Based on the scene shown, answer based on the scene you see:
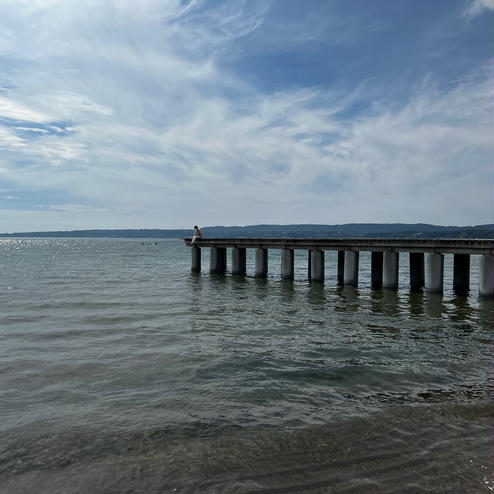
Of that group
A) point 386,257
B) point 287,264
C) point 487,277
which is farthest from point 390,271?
point 287,264

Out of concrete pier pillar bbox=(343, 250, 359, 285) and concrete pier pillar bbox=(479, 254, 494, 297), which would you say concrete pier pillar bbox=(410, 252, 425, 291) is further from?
concrete pier pillar bbox=(479, 254, 494, 297)

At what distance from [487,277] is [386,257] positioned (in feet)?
17.0

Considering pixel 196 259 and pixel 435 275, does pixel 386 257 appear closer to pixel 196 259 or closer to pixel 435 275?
pixel 435 275

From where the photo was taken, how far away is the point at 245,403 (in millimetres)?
7605

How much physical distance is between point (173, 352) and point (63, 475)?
5731mm

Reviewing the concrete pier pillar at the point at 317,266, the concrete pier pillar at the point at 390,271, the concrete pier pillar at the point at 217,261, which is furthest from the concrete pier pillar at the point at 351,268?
the concrete pier pillar at the point at 217,261

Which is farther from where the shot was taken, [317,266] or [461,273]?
[317,266]

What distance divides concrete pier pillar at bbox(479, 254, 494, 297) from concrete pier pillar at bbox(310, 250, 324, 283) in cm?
942

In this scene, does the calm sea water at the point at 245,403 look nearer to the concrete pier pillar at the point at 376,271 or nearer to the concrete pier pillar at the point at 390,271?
the concrete pier pillar at the point at 390,271

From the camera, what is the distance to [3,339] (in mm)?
12422

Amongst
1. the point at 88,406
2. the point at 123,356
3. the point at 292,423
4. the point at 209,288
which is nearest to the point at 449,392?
the point at 292,423

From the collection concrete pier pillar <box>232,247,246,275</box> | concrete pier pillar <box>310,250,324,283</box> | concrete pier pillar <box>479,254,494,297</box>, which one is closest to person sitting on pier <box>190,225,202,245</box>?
concrete pier pillar <box>232,247,246,275</box>

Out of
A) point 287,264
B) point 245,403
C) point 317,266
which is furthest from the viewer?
point 287,264

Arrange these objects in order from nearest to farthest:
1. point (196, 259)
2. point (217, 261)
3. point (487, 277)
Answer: point (487, 277), point (217, 261), point (196, 259)
